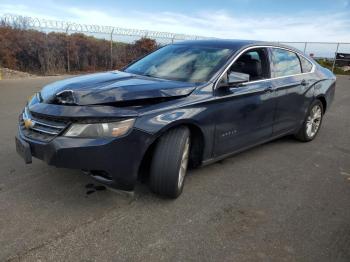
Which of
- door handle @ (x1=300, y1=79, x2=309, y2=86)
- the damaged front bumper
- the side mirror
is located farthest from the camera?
door handle @ (x1=300, y1=79, x2=309, y2=86)

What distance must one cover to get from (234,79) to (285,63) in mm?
1479

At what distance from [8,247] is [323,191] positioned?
3082mm

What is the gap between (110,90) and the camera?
3.01 metres

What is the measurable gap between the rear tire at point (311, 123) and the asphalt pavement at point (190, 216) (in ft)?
3.16

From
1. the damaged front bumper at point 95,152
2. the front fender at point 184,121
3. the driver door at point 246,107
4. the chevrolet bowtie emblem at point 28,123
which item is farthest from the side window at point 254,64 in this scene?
the chevrolet bowtie emblem at point 28,123

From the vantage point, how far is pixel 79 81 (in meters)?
3.38

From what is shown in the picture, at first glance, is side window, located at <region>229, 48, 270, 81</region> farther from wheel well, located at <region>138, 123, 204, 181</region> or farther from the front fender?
wheel well, located at <region>138, 123, 204, 181</region>

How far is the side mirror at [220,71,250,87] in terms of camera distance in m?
3.68

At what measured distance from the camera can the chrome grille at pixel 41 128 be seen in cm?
287

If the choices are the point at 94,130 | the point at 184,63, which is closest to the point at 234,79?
the point at 184,63

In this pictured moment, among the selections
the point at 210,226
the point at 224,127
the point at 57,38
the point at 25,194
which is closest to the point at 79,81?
the point at 25,194

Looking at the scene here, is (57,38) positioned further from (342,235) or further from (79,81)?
(342,235)

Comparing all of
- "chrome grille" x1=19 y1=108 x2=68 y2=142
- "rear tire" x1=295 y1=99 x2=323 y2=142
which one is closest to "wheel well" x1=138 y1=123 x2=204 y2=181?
"chrome grille" x1=19 y1=108 x2=68 y2=142

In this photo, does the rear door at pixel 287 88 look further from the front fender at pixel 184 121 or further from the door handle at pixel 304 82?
the front fender at pixel 184 121
